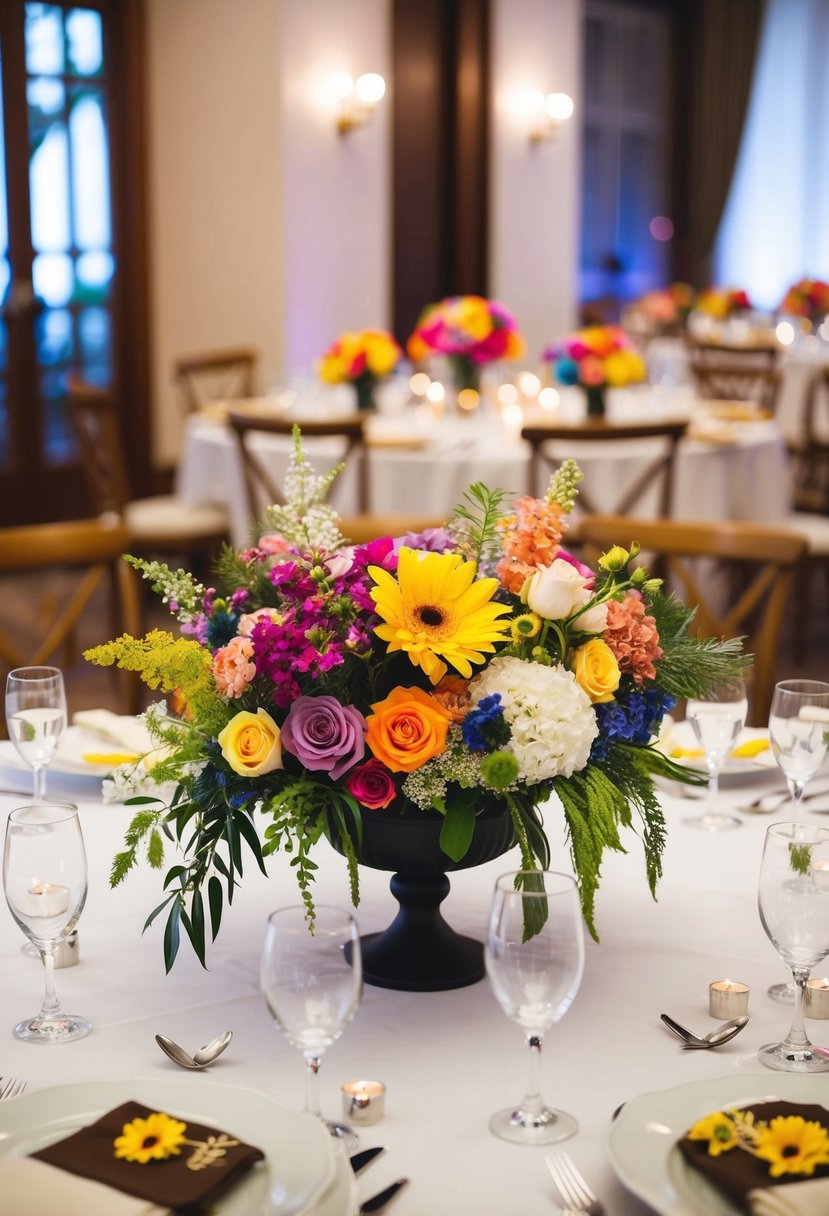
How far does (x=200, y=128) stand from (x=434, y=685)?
626 centimetres

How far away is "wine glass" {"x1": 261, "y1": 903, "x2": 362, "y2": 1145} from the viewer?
39.0 inches

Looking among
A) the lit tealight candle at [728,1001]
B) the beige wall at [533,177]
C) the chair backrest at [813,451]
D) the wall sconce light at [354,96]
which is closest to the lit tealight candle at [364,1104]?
the lit tealight candle at [728,1001]

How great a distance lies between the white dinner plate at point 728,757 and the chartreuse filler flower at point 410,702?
515 mm

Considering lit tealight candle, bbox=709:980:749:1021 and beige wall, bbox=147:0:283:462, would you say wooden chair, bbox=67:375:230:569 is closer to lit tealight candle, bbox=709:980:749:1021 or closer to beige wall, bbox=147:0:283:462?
beige wall, bbox=147:0:283:462

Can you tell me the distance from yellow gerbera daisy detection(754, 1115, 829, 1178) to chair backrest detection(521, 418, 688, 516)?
2972 mm

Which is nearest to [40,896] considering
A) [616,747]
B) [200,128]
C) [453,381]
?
[616,747]

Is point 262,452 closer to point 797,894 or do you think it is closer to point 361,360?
point 361,360

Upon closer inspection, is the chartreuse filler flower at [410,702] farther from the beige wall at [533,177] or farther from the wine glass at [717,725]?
the beige wall at [533,177]

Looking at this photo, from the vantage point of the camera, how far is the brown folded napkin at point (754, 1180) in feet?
3.05

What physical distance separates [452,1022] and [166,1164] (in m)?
0.35

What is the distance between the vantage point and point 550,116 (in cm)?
813

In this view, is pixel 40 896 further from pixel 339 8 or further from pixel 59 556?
pixel 339 8

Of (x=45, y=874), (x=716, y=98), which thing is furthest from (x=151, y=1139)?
(x=716, y=98)

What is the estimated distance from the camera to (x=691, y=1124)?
104cm
